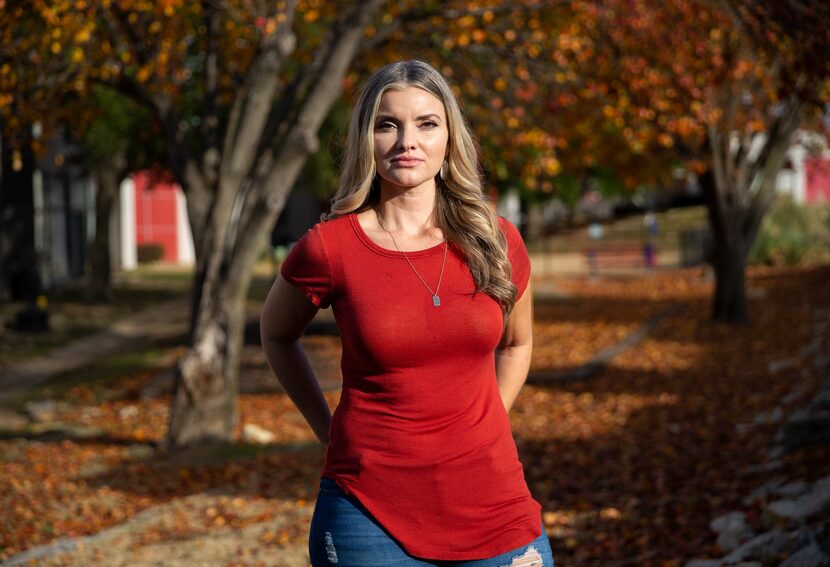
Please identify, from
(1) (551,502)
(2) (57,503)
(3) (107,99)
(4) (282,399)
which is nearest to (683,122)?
(4) (282,399)

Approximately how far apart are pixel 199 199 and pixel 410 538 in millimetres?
8729

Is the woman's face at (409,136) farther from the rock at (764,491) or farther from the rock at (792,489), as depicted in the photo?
the rock at (764,491)

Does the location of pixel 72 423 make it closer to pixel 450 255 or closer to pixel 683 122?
pixel 683 122

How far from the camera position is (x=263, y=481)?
8859 millimetres

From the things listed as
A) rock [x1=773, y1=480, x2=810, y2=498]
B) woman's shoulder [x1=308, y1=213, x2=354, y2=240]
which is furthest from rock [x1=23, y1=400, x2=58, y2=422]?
woman's shoulder [x1=308, y1=213, x2=354, y2=240]

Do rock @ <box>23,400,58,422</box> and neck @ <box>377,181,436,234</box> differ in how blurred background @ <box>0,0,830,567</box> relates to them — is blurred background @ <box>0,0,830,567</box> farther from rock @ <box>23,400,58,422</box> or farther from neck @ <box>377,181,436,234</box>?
neck @ <box>377,181,436,234</box>

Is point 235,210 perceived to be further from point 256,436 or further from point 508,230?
point 508,230

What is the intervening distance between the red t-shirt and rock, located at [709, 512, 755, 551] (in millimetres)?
3498

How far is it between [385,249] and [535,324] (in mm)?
18463

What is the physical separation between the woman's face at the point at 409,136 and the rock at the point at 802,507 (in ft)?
10.8

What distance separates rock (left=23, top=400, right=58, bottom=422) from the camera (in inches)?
533

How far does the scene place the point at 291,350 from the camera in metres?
3.12

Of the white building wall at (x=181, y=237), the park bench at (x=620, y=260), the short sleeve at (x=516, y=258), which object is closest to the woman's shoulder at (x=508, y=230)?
the short sleeve at (x=516, y=258)

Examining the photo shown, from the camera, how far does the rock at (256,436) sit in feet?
37.4
